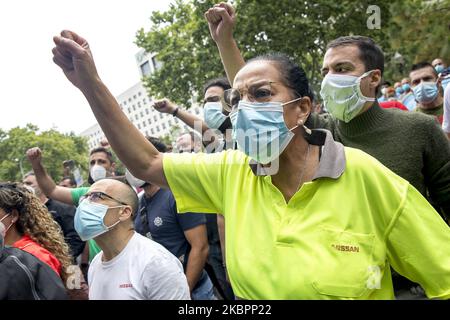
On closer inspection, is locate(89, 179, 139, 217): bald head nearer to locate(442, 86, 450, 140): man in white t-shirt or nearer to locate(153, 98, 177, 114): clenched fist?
locate(153, 98, 177, 114): clenched fist

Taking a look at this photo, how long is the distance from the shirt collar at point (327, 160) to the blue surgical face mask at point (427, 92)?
3.11m

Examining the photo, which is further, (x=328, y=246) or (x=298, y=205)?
(x=298, y=205)

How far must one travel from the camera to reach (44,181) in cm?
466

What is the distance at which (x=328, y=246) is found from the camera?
1.61m

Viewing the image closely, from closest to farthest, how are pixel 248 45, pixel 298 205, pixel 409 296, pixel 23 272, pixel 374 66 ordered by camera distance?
pixel 298 205 → pixel 409 296 → pixel 23 272 → pixel 374 66 → pixel 248 45

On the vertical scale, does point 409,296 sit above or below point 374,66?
below

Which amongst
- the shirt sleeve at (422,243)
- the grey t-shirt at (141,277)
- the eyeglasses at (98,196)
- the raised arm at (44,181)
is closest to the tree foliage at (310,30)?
the raised arm at (44,181)

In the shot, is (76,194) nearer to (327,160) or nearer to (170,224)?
(170,224)

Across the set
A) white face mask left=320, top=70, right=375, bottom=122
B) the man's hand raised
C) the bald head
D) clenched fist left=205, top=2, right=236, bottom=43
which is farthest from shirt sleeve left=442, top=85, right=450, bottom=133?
the man's hand raised

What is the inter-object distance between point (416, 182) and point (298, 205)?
886 mm

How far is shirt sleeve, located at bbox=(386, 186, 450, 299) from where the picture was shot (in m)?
1.63
